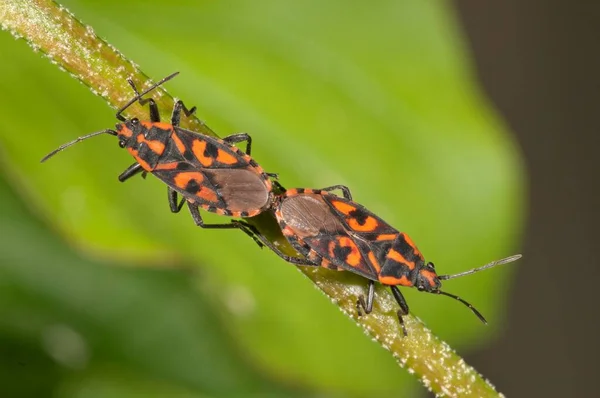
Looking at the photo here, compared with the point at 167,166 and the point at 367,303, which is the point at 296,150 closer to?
the point at 167,166

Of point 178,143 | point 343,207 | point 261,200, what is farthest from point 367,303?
point 178,143

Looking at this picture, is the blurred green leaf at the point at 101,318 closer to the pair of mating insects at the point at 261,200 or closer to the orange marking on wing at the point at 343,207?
the pair of mating insects at the point at 261,200

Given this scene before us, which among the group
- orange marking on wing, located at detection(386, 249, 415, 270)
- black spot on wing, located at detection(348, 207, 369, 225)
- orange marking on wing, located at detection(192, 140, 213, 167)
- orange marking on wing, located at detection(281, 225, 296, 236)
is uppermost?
black spot on wing, located at detection(348, 207, 369, 225)

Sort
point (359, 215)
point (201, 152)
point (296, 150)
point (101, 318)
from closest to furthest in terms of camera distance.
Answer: point (201, 152), point (359, 215), point (296, 150), point (101, 318)

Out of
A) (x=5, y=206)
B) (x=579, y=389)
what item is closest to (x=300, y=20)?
(x=5, y=206)

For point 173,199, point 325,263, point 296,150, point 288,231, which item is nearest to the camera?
point 325,263

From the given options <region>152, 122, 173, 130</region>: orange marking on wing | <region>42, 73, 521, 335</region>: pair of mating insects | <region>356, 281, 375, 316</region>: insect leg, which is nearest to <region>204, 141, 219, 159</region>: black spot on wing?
<region>42, 73, 521, 335</region>: pair of mating insects

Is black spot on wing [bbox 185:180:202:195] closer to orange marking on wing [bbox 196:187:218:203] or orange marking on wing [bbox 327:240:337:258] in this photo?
orange marking on wing [bbox 196:187:218:203]

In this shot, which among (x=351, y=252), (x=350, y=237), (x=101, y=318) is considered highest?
(x=350, y=237)
